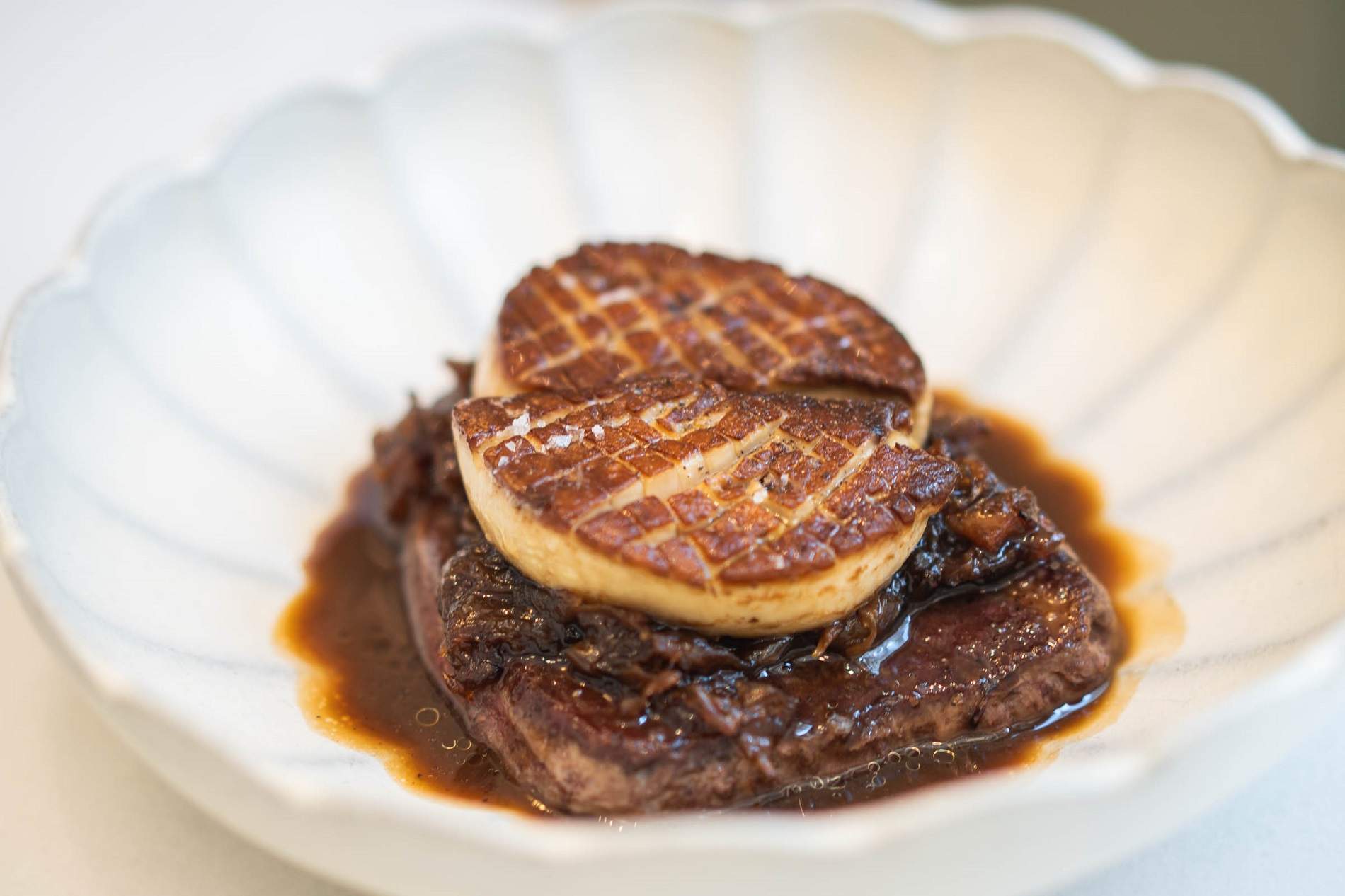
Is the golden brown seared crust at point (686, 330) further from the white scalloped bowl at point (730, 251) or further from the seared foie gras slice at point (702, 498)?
the white scalloped bowl at point (730, 251)

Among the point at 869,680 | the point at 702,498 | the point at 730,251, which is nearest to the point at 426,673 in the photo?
the point at 702,498

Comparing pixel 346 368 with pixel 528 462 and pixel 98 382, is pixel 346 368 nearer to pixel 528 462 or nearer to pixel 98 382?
pixel 98 382

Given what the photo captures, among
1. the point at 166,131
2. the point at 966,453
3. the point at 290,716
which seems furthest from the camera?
the point at 166,131

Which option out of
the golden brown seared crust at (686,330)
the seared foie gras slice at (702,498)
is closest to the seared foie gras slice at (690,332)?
the golden brown seared crust at (686,330)

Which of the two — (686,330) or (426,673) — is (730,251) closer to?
(686,330)

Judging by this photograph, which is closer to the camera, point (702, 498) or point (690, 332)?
point (702, 498)

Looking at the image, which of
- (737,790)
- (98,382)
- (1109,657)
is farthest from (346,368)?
(1109,657)
